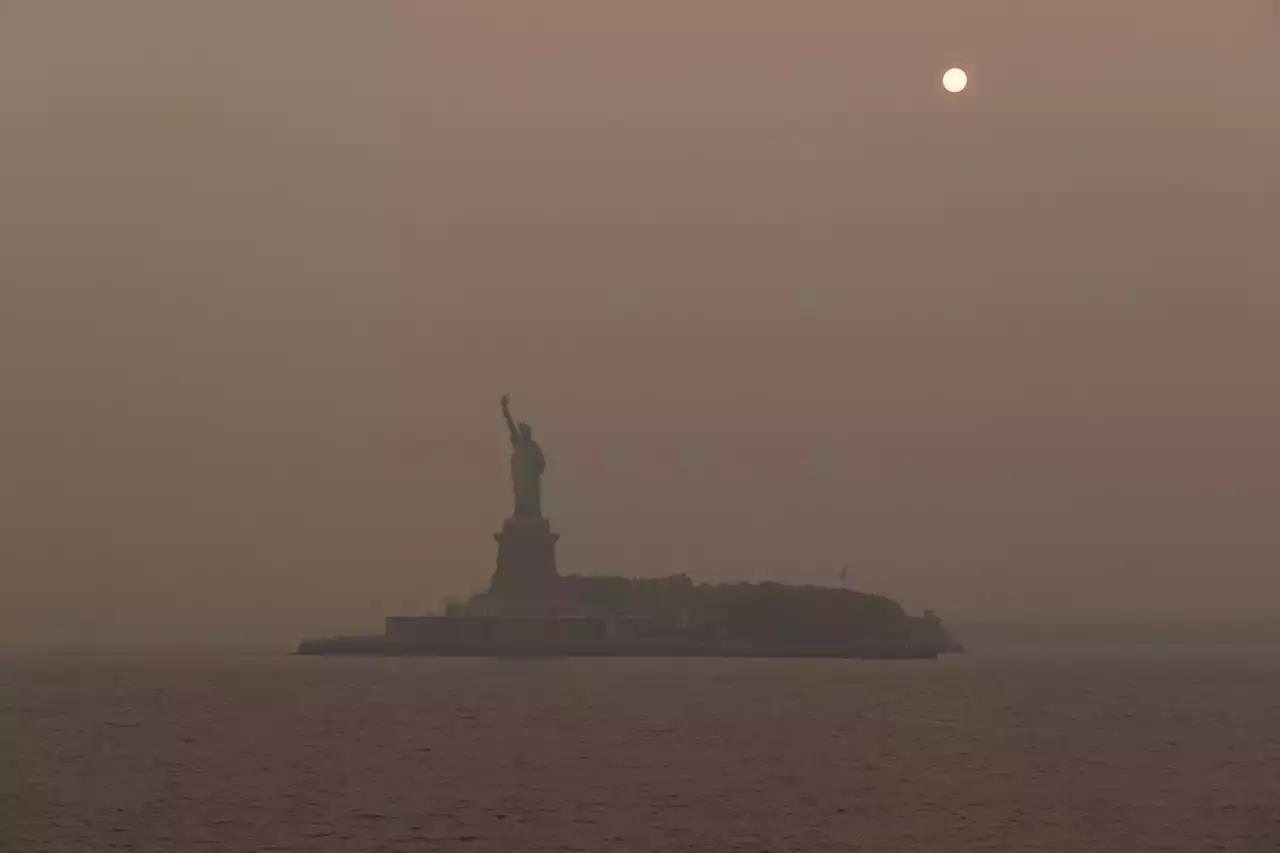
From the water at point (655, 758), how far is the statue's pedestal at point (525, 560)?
1.65 meters

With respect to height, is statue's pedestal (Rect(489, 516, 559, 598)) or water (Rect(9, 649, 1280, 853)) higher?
statue's pedestal (Rect(489, 516, 559, 598))

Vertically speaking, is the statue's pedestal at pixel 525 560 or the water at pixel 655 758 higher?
the statue's pedestal at pixel 525 560

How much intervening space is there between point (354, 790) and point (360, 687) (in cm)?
830

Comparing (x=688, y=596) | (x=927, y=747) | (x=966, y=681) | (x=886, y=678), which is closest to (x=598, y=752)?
(x=688, y=596)

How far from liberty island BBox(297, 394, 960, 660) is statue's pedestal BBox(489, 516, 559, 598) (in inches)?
0.7

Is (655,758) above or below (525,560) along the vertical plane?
below

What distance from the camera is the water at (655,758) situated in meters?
10.8

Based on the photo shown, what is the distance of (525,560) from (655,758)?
2467mm

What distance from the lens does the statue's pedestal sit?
42.2ft

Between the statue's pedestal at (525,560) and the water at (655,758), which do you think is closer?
the water at (655,758)

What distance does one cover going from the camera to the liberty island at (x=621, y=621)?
46.9 ft

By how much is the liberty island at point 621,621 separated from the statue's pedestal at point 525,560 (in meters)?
0.02

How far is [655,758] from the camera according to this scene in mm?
14258

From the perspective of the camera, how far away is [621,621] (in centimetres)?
1736
